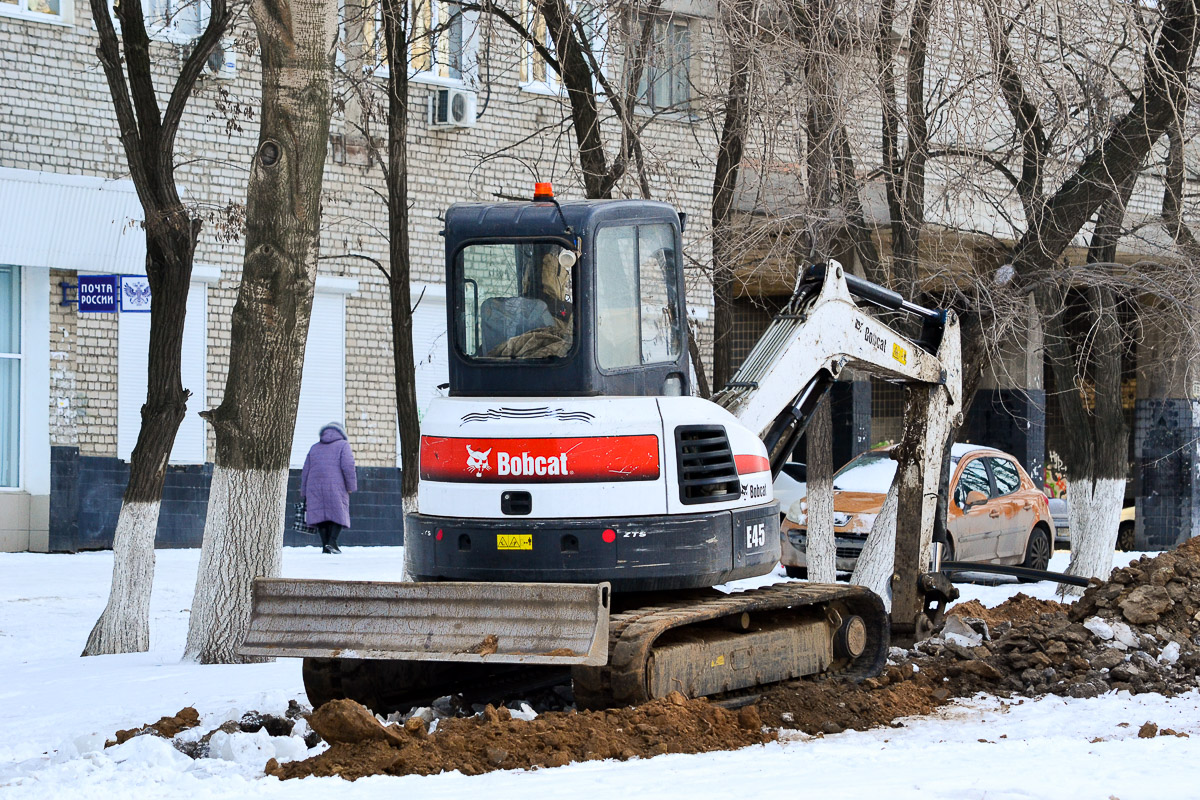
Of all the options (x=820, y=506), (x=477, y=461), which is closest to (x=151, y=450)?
(x=477, y=461)

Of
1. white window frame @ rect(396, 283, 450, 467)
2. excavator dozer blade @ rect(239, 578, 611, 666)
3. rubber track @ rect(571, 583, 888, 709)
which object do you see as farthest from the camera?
white window frame @ rect(396, 283, 450, 467)

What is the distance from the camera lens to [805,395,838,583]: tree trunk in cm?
1421

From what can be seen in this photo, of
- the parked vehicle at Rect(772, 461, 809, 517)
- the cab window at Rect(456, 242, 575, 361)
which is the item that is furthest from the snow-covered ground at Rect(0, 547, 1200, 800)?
the parked vehicle at Rect(772, 461, 809, 517)

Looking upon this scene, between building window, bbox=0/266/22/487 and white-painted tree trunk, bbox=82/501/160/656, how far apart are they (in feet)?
22.9

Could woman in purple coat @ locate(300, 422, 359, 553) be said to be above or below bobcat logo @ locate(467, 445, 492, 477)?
below

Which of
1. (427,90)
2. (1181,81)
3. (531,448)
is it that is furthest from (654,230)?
(427,90)

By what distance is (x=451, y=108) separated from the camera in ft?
66.4

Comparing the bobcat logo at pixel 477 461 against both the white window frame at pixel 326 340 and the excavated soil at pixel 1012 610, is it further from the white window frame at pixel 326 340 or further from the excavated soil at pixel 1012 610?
the white window frame at pixel 326 340

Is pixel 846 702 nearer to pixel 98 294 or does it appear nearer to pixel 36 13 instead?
pixel 98 294

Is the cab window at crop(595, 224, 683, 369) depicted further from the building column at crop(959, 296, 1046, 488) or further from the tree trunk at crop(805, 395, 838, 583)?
the building column at crop(959, 296, 1046, 488)

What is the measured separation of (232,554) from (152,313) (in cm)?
215

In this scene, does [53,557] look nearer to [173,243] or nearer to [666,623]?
[173,243]

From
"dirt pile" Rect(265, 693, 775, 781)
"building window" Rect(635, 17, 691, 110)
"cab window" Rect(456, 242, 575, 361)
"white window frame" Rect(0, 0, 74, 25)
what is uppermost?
"white window frame" Rect(0, 0, 74, 25)

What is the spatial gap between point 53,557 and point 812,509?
8.43 metres
